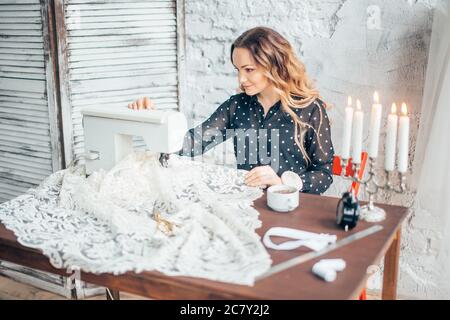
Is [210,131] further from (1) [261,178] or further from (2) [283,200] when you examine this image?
(2) [283,200]

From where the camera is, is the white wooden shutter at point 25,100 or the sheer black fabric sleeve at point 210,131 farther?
the white wooden shutter at point 25,100

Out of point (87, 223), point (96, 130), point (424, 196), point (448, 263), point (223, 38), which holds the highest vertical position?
point (223, 38)

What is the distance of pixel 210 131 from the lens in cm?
262

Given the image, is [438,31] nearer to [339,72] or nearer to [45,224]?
[339,72]

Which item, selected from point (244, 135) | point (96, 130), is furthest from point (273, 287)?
point (244, 135)

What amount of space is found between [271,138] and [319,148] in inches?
9.4

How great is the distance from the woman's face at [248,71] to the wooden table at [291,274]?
2.34 ft

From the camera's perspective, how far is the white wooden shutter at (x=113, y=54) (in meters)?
2.84

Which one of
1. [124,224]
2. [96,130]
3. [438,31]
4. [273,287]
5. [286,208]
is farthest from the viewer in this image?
[438,31]

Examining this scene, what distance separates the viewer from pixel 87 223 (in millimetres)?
1665

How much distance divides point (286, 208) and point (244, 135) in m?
0.86

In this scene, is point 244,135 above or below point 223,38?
below

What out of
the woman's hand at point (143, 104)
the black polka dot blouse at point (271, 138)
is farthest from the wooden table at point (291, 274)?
the woman's hand at point (143, 104)

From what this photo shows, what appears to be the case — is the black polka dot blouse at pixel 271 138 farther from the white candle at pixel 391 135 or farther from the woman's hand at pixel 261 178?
the white candle at pixel 391 135
